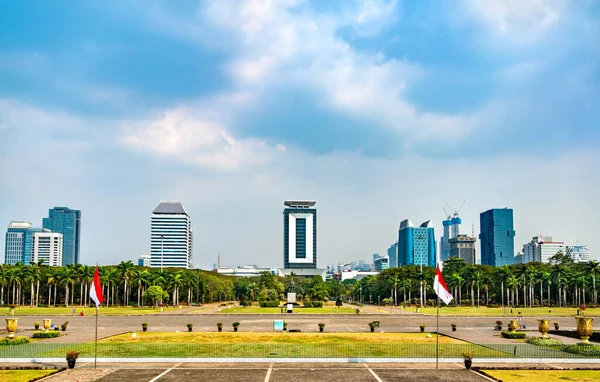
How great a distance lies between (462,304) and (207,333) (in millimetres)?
95815

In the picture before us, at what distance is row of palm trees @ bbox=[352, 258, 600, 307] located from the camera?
404ft

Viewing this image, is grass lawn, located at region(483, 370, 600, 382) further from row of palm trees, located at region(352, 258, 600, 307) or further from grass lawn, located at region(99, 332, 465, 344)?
row of palm trees, located at region(352, 258, 600, 307)

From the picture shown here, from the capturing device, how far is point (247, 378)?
3034cm

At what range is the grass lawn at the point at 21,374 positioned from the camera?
30.2 meters

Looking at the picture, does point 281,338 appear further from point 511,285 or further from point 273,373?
point 511,285

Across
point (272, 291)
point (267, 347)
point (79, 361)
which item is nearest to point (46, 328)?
point (79, 361)

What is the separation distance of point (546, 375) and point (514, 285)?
9591 cm

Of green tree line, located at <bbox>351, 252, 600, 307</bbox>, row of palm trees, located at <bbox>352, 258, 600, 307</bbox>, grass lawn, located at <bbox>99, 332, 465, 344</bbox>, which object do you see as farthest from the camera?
green tree line, located at <bbox>351, 252, 600, 307</bbox>

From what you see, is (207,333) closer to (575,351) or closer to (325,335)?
(325,335)

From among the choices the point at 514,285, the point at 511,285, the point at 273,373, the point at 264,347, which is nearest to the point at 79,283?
the point at 264,347

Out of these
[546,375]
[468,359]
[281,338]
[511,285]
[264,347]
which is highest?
[468,359]

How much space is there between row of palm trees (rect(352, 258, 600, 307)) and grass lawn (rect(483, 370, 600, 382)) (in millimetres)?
84996

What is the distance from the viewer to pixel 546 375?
3162 cm

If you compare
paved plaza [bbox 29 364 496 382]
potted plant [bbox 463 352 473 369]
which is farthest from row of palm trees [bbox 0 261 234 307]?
potted plant [bbox 463 352 473 369]
